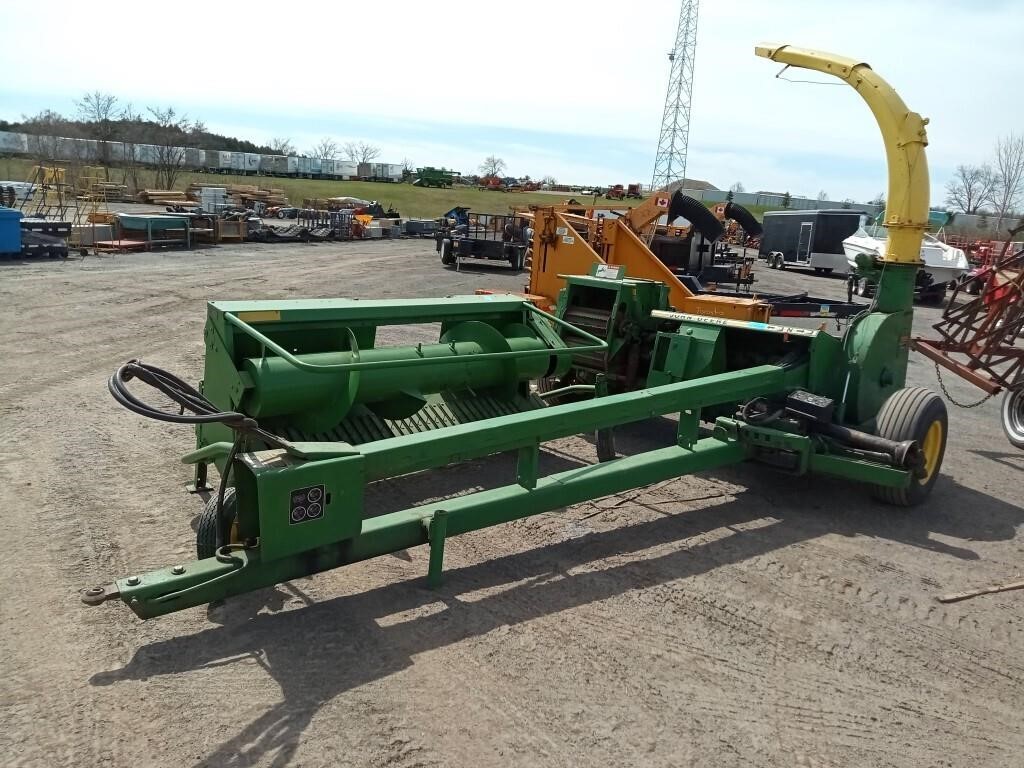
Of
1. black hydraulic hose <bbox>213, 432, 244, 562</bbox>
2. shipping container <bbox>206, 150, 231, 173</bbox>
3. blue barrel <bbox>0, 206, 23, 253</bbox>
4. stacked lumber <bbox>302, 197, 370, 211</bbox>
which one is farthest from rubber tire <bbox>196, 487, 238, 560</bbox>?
shipping container <bbox>206, 150, 231, 173</bbox>

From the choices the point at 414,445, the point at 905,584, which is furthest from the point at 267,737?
the point at 905,584

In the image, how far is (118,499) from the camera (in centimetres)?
456

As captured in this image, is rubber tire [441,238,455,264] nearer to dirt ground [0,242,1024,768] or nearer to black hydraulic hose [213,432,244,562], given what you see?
dirt ground [0,242,1024,768]

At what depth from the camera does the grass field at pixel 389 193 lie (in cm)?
4322

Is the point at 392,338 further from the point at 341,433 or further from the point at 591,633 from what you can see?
the point at 591,633

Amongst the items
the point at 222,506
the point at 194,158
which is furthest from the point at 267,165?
the point at 222,506

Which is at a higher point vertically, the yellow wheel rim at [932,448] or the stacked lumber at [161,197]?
the stacked lumber at [161,197]

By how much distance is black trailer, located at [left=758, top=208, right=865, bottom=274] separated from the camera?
24.9 meters

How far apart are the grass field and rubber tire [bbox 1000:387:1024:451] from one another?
3563cm

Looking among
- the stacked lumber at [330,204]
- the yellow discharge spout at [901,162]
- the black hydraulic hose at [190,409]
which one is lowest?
the black hydraulic hose at [190,409]

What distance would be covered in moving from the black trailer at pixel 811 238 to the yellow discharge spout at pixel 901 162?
1952cm

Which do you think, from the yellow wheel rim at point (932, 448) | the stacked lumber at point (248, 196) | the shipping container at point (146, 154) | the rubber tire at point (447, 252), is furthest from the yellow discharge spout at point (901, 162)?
the shipping container at point (146, 154)

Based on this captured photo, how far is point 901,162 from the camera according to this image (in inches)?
221

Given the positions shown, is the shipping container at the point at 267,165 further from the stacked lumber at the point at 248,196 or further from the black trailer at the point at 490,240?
the black trailer at the point at 490,240
